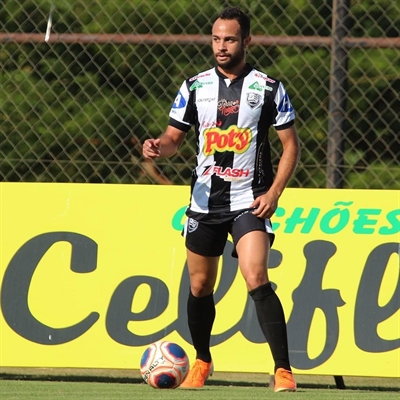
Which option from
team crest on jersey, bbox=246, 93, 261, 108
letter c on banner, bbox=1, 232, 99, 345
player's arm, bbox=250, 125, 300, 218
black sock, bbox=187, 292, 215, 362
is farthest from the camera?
letter c on banner, bbox=1, 232, 99, 345

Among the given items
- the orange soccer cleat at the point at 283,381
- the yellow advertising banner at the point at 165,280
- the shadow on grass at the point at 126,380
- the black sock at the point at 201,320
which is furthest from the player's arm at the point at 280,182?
the shadow on grass at the point at 126,380

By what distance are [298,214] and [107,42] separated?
1875 mm

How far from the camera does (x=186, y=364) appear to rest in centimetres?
626

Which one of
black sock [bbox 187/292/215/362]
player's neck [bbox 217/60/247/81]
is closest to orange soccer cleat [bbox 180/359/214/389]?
black sock [bbox 187/292/215/362]

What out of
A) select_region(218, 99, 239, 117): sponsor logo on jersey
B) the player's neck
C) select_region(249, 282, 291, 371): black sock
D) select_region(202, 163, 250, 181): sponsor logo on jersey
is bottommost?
select_region(249, 282, 291, 371): black sock

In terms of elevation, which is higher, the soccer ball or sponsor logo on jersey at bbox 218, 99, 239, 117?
sponsor logo on jersey at bbox 218, 99, 239, 117

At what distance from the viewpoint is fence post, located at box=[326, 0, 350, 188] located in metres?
7.58

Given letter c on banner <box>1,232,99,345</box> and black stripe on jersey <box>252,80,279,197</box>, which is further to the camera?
letter c on banner <box>1,232,99,345</box>

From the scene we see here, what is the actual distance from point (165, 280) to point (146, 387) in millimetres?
829

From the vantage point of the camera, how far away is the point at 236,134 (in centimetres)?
607

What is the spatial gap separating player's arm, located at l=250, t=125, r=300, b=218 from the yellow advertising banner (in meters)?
1.22

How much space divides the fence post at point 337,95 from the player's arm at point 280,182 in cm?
156

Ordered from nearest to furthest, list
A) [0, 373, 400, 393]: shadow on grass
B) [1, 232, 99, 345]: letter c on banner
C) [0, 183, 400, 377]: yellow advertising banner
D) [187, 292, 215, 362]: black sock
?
[187, 292, 215, 362]: black sock → [0, 183, 400, 377]: yellow advertising banner → [1, 232, 99, 345]: letter c on banner → [0, 373, 400, 393]: shadow on grass

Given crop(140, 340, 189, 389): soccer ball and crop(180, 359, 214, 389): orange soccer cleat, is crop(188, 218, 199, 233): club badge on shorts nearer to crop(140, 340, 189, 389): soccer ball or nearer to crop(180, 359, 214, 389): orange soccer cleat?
crop(140, 340, 189, 389): soccer ball
